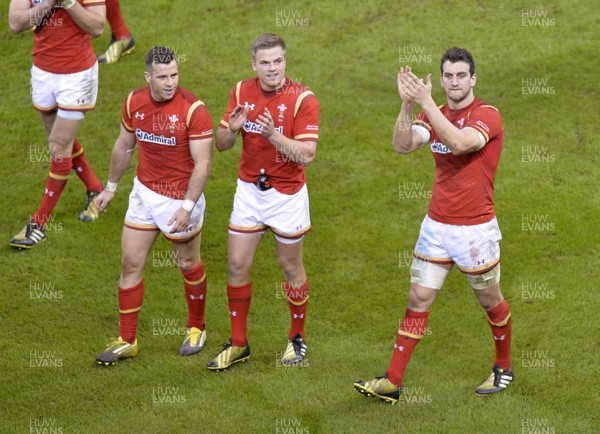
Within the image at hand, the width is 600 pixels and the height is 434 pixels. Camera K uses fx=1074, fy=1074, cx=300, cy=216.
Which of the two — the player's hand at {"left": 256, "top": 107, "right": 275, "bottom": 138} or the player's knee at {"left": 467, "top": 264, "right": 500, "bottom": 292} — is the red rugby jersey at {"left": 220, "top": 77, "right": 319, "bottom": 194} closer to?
the player's hand at {"left": 256, "top": 107, "right": 275, "bottom": 138}

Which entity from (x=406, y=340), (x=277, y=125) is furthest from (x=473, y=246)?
(x=277, y=125)

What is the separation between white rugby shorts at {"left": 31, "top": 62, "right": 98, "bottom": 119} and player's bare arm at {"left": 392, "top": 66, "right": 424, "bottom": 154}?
4.24 metres

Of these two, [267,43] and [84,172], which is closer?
[267,43]

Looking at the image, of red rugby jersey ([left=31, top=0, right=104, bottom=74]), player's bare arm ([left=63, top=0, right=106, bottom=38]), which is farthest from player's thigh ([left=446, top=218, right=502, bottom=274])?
red rugby jersey ([left=31, top=0, right=104, bottom=74])

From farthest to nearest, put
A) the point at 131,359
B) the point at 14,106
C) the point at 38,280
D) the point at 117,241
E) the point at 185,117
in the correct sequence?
1. the point at 14,106
2. the point at 117,241
3. the point at 38,280
4. the point at 131,359
5. the point at 185,117

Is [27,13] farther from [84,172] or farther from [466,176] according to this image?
[466,176]

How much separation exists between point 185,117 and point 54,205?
3278mm

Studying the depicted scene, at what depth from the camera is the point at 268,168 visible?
8.75m

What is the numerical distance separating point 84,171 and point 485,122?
5368mm

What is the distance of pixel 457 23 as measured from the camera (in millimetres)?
15141

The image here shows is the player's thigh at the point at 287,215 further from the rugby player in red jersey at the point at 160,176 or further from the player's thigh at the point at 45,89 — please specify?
the player's thigh at the point at 45,89

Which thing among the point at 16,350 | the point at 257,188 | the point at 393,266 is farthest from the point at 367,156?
the point at 16,350

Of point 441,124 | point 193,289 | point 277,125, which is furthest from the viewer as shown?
point 193,289

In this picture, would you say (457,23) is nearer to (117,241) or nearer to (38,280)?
(117,241)
